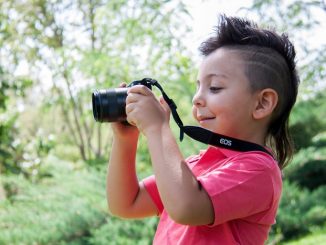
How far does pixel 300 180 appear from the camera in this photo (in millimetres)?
6320

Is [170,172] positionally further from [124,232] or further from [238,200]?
[124,232]

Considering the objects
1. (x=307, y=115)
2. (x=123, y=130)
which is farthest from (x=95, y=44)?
(x=123, y=130)

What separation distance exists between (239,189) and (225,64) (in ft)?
1.07

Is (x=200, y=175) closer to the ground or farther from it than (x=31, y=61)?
farther from it

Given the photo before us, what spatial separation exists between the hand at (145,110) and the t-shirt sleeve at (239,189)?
0.17m

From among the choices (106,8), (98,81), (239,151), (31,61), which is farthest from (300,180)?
(239,151)

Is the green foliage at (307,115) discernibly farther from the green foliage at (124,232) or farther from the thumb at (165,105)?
the thumb at (165,105)

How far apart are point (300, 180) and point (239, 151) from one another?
5.18m

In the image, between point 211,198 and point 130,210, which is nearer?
point 211,198

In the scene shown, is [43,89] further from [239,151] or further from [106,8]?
[239,151]

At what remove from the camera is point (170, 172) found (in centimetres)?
123

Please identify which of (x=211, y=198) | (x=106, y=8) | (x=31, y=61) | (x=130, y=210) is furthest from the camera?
(x=31, y=61)

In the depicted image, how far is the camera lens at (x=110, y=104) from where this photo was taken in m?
1.43

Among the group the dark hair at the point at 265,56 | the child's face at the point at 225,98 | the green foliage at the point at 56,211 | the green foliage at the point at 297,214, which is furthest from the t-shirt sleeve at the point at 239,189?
the green foliage at the point at 297,214
